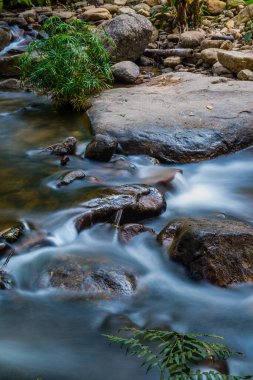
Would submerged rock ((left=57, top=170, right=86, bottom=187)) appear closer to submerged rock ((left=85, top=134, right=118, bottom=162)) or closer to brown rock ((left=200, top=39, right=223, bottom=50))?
submerged rock ((left=85, top=134, right=118, bottom=162))

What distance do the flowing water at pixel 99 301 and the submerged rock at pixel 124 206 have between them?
3.5 inches

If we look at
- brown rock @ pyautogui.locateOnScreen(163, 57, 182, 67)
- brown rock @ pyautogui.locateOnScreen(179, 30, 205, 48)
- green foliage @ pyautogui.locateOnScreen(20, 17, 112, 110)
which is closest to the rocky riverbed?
green foliage @ pyautogui.locateOnScreen(20, 17, 112, 110)

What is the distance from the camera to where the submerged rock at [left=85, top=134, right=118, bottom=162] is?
4.81m

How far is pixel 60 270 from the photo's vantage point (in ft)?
9.57

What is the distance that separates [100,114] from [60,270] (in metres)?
3.39

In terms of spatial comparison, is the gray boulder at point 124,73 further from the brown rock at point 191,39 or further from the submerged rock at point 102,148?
the submerged rock at point 102,148

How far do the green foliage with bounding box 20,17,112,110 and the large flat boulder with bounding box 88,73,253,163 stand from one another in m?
0.36

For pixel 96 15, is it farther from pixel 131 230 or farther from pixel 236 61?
pixel 131 230

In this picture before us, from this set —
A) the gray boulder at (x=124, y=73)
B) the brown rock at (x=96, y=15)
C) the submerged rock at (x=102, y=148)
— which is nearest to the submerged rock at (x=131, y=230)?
the submerged rock at (x=102, y=148)

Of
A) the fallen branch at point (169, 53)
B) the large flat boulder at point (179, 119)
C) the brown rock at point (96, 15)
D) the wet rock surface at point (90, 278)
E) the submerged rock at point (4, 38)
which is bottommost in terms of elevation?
the wet rock surface at point (90, 278)

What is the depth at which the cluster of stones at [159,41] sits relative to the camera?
8125 millimetres

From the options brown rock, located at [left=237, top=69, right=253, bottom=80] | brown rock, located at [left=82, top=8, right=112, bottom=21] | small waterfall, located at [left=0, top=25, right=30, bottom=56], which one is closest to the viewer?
brown rock, located at [left=237, top=69, right=253, bottom=80]

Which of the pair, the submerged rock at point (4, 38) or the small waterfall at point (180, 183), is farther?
the submerged rock at point (4, 38)

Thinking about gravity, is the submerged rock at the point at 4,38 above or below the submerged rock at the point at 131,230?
above
